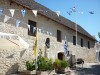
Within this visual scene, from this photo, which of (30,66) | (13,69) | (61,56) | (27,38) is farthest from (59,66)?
(61,56)

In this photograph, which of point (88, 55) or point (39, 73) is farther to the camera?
point (88, 55)

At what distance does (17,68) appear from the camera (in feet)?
45.4

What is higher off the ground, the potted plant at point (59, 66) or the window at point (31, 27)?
the window at point (31, 27)

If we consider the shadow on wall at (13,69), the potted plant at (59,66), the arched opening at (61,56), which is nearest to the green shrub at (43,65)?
the shadow on wall at (13,69)

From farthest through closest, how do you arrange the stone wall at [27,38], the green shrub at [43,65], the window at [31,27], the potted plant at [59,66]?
the potted plant at [59,66]
the window at [31,27]
the green shrub at [43,65]
the stone wall at [27,38]

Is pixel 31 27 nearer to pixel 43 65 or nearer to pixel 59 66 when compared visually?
pixel 43 65

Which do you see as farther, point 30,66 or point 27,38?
point 27,38

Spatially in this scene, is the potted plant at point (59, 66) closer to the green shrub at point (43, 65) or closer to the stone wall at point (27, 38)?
the green shrub at point (43, 65)

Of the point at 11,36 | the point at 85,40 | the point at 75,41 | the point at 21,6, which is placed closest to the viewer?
the point at 11,36

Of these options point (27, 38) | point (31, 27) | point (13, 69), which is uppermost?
point (31, 27)

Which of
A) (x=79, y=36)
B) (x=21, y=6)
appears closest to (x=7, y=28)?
(x=21, y=6)

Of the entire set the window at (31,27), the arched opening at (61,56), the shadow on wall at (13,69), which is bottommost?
the shadow on wall at (13,69)

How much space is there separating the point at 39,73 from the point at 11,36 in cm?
350

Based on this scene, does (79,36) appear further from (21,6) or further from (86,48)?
(21,6)
